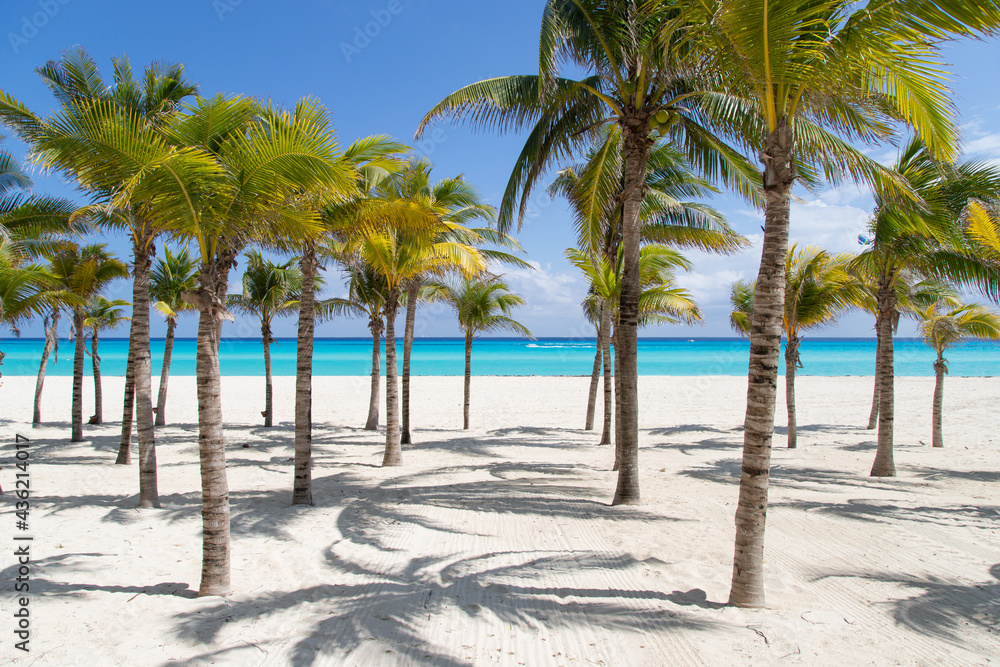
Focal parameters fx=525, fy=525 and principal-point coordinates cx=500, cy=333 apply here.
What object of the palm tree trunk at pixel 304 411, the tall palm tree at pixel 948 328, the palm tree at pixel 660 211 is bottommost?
the palm tree trunk at pixel 304 411

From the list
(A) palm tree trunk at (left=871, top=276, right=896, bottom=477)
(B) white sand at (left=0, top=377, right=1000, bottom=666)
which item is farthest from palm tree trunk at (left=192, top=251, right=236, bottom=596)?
(A) palm tree trunk at (left=871, top=276, right=896, bottom=477)

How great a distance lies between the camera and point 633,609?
4.36m

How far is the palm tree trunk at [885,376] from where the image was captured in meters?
9.49

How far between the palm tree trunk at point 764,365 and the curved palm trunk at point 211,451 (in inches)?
171

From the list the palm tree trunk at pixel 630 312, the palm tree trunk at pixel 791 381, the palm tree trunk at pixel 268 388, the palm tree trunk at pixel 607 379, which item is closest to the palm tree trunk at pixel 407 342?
the palm tree trunk at pixel 607 379

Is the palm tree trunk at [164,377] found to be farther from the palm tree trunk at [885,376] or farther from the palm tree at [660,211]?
the palm tree trunk at [885,376]

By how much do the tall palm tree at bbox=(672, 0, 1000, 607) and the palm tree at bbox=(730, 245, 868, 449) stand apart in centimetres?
749

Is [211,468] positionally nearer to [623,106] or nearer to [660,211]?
[623,106]

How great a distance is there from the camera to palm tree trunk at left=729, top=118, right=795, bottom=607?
410 centimetres

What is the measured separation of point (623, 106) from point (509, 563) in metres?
6.29

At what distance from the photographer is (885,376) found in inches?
376

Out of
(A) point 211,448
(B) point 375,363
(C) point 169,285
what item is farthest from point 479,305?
(A) point 211,448

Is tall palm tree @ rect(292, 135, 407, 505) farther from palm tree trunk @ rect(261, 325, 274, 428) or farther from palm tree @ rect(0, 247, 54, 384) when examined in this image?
palm tree trunk @ rect(261, 325, 274, 428)

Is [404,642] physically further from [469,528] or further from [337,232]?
[337,232]
